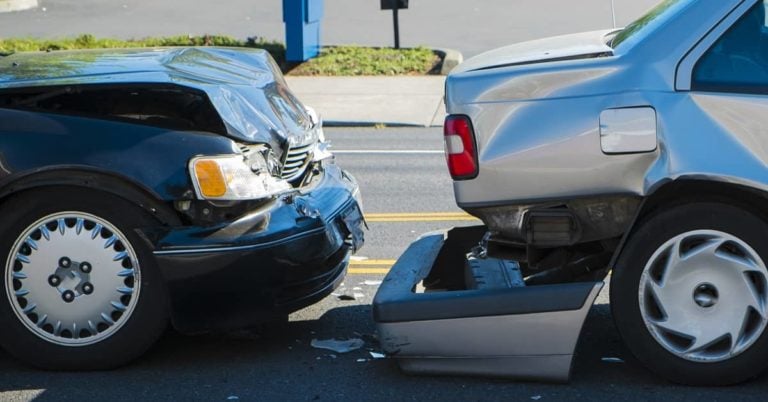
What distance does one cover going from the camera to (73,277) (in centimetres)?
527

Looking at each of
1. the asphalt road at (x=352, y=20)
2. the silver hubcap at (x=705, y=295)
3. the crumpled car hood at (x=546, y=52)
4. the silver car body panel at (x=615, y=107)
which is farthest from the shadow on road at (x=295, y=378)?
the asphalt road at (x=352, y=20)

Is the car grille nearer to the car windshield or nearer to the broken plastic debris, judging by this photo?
the broken plastic debris

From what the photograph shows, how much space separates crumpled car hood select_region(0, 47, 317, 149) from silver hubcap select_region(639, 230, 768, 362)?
6.01ft

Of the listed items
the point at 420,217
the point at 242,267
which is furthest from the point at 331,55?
the point at 242,267

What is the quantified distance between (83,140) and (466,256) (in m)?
1.89

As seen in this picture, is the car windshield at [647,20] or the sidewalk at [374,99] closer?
the car windshield at [647,20]

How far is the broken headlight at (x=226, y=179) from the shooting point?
17.1 feet

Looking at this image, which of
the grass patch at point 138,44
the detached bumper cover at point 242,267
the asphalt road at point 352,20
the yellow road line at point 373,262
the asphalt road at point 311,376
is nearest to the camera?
the asphalt road at point 311,376

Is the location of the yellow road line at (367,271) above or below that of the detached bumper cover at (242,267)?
below

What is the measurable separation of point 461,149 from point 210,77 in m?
1.40

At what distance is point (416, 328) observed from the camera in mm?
5066

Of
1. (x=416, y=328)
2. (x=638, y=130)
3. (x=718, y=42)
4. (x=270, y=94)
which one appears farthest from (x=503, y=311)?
(x=270, y=94)

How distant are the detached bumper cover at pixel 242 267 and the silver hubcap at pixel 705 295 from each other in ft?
4.64

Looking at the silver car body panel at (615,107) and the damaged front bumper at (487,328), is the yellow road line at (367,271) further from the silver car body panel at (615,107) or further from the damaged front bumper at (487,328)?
the silver car body panel at (615,107)
